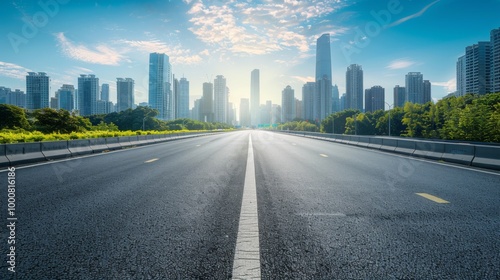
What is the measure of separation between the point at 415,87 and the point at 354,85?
114 feet

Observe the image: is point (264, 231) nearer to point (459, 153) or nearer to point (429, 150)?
point (459, 153)

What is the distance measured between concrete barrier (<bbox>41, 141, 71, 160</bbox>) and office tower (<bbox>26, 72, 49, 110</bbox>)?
6009 inches

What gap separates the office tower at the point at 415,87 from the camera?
166 metres

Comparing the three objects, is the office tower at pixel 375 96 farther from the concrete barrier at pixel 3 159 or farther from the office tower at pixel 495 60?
the concrete barrier at pixel 3 159

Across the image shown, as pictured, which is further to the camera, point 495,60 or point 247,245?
point 495,60

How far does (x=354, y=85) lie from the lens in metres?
175

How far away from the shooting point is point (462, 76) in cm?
18550

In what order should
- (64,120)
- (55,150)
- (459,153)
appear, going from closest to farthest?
(459,153) → (55,150) → (64,120)

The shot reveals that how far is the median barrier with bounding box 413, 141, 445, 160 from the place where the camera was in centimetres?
1326

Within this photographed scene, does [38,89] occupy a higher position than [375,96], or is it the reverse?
[375,96]

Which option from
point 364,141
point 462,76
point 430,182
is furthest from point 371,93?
point 430,182

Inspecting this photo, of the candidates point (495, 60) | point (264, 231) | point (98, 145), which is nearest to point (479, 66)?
point (495, 60)

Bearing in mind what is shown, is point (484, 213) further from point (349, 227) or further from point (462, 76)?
point (462, 76)

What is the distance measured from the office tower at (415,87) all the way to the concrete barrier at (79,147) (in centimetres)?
18257
